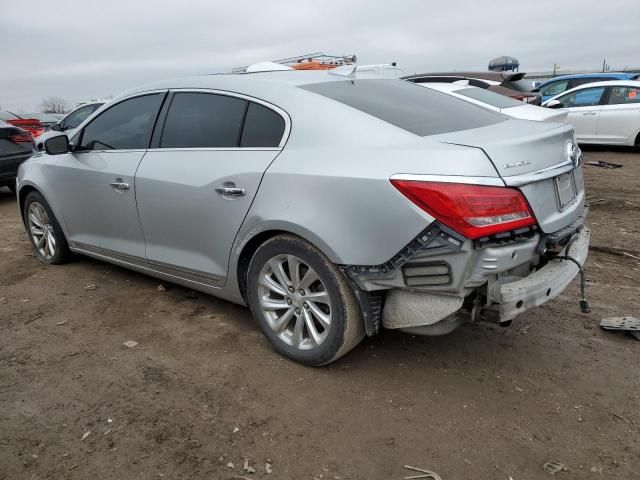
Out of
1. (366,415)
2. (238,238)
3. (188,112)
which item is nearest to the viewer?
(366,415)

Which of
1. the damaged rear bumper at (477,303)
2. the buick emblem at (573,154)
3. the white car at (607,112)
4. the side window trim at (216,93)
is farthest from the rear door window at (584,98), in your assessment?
the side window trim at (216,93)

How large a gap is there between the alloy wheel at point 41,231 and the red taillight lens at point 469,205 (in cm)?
368

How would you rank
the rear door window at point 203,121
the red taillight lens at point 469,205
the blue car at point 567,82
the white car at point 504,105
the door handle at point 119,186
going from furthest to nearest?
1. the blue car at point 567,82
2. the white car at point 504,105
3. the door handle at point 119,186
4. the rear door window at point 203,121
5. the red taillight lens at point 469,205

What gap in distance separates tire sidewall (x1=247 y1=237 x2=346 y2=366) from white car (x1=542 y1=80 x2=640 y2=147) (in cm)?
903

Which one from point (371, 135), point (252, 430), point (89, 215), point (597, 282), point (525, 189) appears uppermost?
point (371, 135)

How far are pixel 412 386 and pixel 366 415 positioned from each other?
365 millimetres

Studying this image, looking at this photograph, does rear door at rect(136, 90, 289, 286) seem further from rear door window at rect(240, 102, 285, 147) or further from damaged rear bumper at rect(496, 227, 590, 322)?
damaged rear bumper at rect(496, 227, 590, 322)

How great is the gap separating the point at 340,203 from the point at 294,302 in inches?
27.5

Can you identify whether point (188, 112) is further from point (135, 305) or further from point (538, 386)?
point (538, 386)

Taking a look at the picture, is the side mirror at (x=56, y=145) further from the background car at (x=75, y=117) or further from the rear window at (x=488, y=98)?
the background car at (x=75, y=117)

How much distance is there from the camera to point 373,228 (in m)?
2.52

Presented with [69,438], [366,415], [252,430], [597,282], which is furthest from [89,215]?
[597,282]

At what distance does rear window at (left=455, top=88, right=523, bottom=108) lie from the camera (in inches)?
320

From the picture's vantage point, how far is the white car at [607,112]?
417 inches
